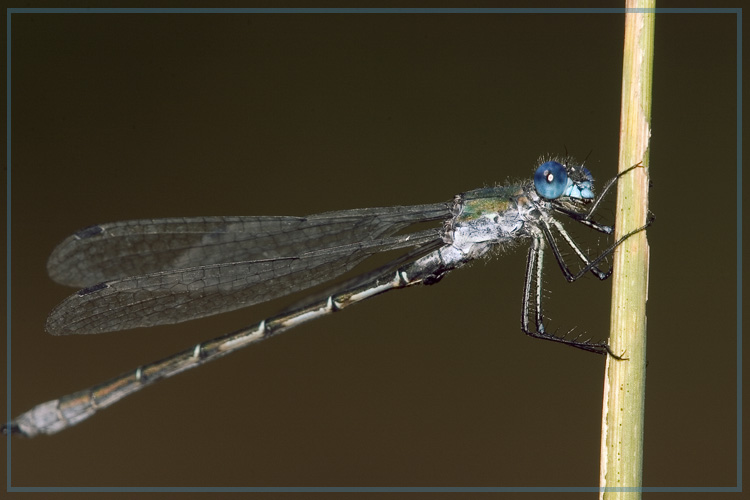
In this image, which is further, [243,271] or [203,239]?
[243,271]

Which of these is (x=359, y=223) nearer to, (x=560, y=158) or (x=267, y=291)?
(x=267, y=291)

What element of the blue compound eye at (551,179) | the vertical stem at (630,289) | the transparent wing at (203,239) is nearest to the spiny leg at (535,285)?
the blue compound eye at (551,179)

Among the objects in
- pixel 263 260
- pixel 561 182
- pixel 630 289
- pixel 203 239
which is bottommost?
pixel 630 289

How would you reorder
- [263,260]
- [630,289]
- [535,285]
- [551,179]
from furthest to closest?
[263,260] → [535,285] → [551,179] → [630,289]

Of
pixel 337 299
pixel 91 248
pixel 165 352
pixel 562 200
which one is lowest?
pixel 165 352

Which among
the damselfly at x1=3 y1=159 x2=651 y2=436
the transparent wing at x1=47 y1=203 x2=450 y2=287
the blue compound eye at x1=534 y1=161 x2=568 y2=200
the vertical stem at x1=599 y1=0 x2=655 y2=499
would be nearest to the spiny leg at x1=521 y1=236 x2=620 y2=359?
the damselfly at x1=3 y1=159 x2=651 y2=436

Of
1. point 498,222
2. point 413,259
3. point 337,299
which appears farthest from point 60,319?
point 498,222

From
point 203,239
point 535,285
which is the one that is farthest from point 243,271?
point 535,285

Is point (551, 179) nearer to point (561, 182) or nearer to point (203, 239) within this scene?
point (561, 182)
